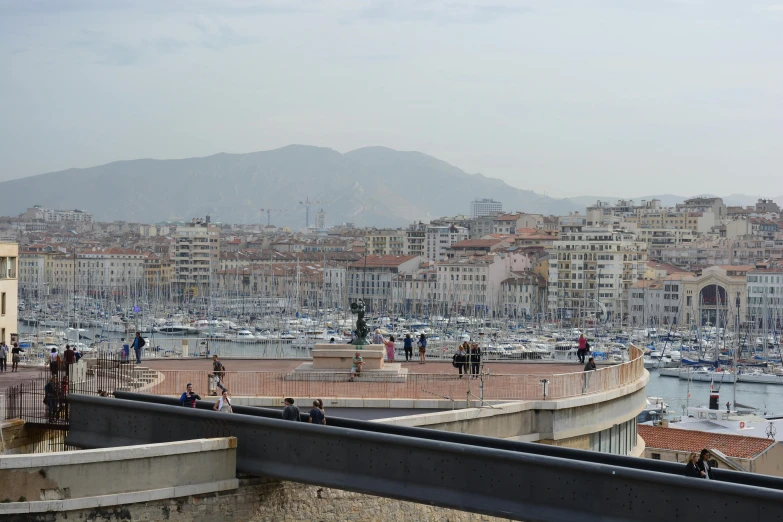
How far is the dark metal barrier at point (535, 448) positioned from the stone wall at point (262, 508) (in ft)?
3.32

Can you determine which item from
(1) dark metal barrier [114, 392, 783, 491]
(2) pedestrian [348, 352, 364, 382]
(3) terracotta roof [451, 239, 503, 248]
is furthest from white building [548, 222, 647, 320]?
(1) dark metal barrier [114, 392, 783, 491]

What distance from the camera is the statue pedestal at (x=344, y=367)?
22.9 metres

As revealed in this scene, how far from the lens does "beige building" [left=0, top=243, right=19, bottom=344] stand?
35.8 metres

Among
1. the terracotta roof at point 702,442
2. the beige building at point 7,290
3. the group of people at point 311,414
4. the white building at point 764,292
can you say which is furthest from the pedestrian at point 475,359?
the white building at point 764,292

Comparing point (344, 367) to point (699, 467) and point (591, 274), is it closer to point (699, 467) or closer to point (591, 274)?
point (699, 467)

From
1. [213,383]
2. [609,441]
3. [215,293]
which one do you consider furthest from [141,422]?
[215,293]

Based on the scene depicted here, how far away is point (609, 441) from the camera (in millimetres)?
21922

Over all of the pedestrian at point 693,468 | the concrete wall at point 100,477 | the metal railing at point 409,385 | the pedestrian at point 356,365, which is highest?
the pedestrian at point 356,365

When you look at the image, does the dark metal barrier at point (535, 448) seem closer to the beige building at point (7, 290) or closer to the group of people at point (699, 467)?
the group of people at point (699, 467)

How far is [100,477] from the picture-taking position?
14.2m

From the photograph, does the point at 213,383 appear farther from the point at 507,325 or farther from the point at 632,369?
the point at 507,325

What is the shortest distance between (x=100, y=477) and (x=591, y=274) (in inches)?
5345

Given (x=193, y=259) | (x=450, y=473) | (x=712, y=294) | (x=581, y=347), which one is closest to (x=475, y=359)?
(x=581, y=347)

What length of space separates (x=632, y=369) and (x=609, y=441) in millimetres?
1770
